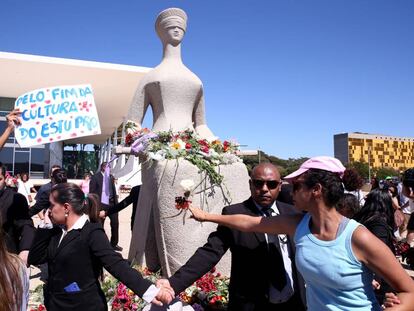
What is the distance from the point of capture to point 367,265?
1798mm

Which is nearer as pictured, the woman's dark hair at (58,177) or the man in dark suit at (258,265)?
the man in dark suit at (258,265)

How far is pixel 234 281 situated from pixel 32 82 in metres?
26.5

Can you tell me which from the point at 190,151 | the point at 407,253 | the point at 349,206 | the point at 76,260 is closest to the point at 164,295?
the point at 76,260

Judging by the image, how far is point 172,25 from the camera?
5652 mm

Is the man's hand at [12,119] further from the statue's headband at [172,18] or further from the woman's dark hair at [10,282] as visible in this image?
the statue's headband at [172,18]

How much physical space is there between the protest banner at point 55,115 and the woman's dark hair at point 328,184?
3.24 metres

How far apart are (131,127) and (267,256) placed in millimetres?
3414

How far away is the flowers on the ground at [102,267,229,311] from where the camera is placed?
4105 mm

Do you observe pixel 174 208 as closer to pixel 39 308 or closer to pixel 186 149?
pixel 186 149

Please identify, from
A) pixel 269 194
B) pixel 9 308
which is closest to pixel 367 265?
pixel 269 194

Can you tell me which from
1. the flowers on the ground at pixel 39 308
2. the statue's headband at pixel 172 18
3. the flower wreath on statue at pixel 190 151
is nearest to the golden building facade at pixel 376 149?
the statue's headband at pixel 172 18

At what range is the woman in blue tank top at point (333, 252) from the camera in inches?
68.5

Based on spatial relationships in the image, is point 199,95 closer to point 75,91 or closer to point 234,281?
point 75,91

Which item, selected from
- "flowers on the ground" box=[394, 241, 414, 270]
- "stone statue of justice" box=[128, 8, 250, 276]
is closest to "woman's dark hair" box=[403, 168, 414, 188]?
"flowers on the ground" box=[394, 241, 414, 270]
